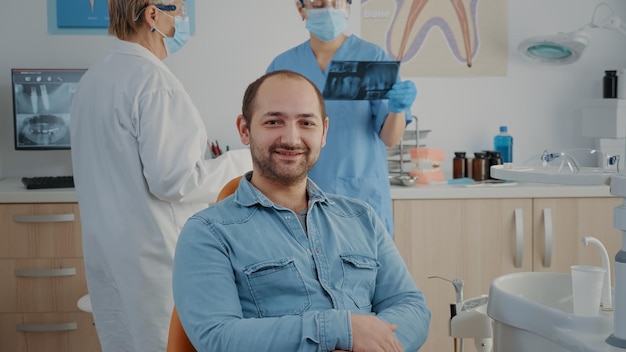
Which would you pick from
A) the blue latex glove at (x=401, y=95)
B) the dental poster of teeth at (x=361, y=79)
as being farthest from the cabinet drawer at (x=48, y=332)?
the blue latex glove at (x=401, y=95)

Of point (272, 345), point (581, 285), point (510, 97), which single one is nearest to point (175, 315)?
point (272, 345)

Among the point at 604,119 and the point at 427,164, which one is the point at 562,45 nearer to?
the point at 604,119

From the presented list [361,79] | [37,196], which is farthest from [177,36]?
[37,196]

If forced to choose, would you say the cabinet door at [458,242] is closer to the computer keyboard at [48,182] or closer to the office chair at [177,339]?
the computer keyboard at [48,182]

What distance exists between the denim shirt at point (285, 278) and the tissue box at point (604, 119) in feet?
6.49

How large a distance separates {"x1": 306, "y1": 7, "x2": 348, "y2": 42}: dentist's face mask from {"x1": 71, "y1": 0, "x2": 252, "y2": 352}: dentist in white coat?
0.60 metres

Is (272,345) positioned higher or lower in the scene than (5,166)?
lower

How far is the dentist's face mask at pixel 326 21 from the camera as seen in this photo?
2.63 m

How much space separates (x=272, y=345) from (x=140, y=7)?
1063 millimetres

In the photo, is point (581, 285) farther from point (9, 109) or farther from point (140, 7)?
point (9, 109)

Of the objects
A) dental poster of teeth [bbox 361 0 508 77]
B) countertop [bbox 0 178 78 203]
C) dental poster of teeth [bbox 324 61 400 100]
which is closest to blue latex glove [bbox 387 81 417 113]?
dental poster of teeth [bbox 324 61 400 100]

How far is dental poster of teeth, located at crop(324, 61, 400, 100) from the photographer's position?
101 inches

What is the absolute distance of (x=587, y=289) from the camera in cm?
137

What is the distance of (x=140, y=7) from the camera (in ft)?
7.17
